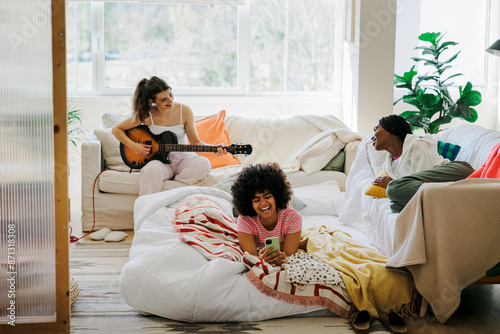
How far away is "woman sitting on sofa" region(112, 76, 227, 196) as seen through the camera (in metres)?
4.02

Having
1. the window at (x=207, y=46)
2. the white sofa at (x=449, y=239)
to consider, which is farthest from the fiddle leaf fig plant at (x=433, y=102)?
the white sofa at (x=449, y=239)

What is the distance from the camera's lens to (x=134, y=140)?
4.14 meters

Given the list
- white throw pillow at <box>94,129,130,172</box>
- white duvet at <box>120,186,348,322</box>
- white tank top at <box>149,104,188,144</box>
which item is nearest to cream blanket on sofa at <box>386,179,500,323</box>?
white duvet at <box>120,186,348,322</box>

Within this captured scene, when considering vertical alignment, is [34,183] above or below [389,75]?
below

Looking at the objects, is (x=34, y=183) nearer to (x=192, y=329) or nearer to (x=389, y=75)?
(x=192, y=329)

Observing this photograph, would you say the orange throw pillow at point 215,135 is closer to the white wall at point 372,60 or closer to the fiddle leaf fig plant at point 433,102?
the white wall at point 372,60

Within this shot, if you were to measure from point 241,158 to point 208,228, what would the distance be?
6.20ft

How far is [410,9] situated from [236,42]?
1.75m

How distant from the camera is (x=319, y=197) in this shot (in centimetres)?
390

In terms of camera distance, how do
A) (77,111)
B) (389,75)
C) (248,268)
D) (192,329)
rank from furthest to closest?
(77,111) < (389,75) < (248,268) < (192,329)

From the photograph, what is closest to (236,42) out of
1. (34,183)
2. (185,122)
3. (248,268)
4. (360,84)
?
→ (360,84)

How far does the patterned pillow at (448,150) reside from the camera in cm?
328

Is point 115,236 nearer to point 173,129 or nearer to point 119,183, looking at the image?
point 119,183

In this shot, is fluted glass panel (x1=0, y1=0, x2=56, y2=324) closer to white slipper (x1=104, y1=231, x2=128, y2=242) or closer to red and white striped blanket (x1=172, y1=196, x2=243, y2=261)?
red and white striped blanket (x1=172, y1=196, x2=243, y2=261)
